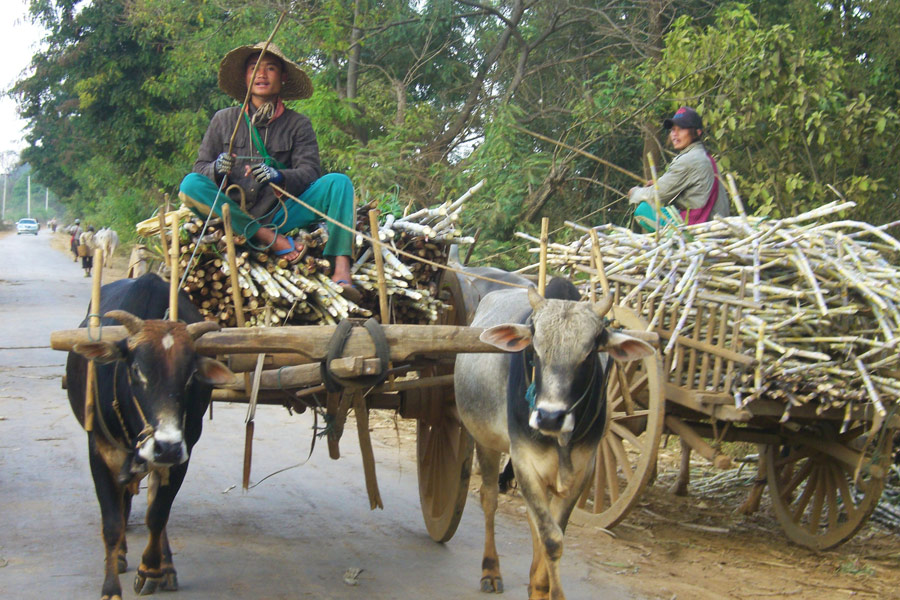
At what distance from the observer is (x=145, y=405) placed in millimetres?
3730

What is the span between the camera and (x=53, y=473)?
6.67m

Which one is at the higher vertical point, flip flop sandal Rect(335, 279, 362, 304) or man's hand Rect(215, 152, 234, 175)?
man's hand Rect(215, 152, 234, 175)

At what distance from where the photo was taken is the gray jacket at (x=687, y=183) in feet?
20.9

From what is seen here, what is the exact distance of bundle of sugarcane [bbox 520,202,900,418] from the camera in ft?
16.4

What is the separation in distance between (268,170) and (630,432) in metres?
2.76

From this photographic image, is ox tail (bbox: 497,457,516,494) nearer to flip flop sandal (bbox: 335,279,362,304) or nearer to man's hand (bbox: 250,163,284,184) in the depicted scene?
flip flop sandal (bbox: 335,279,362,304)

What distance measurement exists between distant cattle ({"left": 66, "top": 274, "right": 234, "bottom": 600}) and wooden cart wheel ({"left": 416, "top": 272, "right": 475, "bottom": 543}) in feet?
5.01

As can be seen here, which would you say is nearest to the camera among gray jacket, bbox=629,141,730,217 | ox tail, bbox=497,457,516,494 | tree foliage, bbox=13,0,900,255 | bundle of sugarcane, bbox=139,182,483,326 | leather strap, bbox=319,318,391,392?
leather strap, bbox=319,318,391,392

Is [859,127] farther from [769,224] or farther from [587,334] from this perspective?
[587,334]

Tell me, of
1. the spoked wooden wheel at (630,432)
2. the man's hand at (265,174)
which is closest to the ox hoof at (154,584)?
the man's hand at (265,174)

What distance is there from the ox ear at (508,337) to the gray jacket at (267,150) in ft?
5.73

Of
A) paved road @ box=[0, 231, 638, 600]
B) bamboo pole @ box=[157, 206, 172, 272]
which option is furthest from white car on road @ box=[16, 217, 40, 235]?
bamboo pole @ box=[157, 206, 172, 272]

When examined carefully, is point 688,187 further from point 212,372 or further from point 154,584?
point 154,584

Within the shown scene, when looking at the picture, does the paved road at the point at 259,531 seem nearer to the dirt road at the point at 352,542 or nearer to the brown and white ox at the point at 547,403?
the dirt road at the point at 352,542
